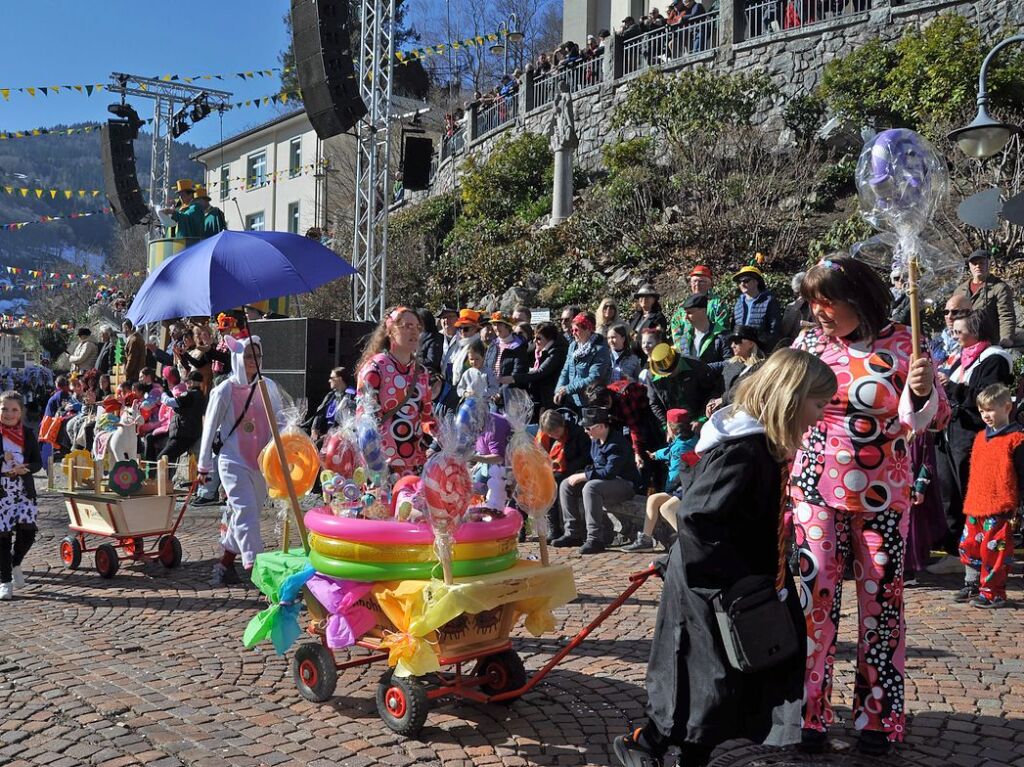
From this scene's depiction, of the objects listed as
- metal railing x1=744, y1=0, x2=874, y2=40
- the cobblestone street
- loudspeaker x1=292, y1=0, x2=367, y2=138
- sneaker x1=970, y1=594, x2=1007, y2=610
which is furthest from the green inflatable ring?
metal railing x1=744, y1=0, x2=874, y2=40

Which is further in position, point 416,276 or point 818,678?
point 416,276

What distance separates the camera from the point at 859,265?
374 centimetres

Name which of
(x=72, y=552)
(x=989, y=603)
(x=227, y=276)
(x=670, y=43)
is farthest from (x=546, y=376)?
(x=670, y=43)

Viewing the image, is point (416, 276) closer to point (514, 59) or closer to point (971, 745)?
point (971, 745)

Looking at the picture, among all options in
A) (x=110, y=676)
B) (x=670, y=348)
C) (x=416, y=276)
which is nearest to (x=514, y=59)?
(x=416, y=276)

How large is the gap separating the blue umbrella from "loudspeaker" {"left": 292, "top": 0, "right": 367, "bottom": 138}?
9178 millimetres

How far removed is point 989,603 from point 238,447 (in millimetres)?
5471

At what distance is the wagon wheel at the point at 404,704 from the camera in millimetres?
4125

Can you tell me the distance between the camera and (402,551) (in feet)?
14.2

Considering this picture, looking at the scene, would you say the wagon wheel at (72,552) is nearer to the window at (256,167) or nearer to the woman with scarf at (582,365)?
the woman with scarf at (582,365)

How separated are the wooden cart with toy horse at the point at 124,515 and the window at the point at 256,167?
3818 centimetres

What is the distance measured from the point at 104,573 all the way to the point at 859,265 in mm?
6562

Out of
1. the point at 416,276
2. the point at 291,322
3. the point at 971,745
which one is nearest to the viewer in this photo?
the point at 971,745

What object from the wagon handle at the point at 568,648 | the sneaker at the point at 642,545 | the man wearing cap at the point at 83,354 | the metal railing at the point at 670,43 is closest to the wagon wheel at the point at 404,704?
the wagon handle at the point at 568,648
